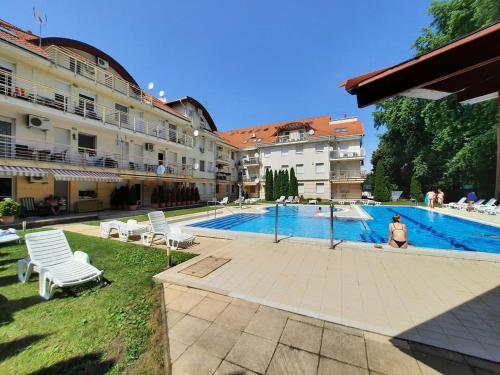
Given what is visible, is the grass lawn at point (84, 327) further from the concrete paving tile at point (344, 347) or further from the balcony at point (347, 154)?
the balcony at point (347, 154)

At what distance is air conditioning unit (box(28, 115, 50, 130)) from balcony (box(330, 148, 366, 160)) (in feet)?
107

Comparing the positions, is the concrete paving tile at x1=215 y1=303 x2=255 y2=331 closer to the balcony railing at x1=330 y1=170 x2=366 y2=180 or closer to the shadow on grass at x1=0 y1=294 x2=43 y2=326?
the shadow on grass at x1=0 y1=294 x2=43 y2=326

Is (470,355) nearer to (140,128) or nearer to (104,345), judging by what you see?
(104,345)

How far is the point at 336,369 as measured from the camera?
8.39ft

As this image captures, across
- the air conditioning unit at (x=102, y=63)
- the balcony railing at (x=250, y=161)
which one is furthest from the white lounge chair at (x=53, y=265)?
the balcony railing at (x=250, y=161)

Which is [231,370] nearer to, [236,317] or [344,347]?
[236,317]

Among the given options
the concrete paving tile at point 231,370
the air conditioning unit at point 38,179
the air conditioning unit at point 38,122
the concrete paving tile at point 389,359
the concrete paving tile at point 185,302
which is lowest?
the concrete paving tile at point 185,302

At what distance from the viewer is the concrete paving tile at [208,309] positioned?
12.1ft

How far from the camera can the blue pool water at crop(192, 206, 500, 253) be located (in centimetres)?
1072

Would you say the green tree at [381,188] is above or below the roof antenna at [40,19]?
below

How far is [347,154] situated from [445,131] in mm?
12118

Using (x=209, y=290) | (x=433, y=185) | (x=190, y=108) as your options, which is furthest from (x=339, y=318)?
(x=433, y=185)

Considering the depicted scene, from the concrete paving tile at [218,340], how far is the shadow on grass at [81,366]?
3.62 feet

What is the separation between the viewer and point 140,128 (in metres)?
22.4
